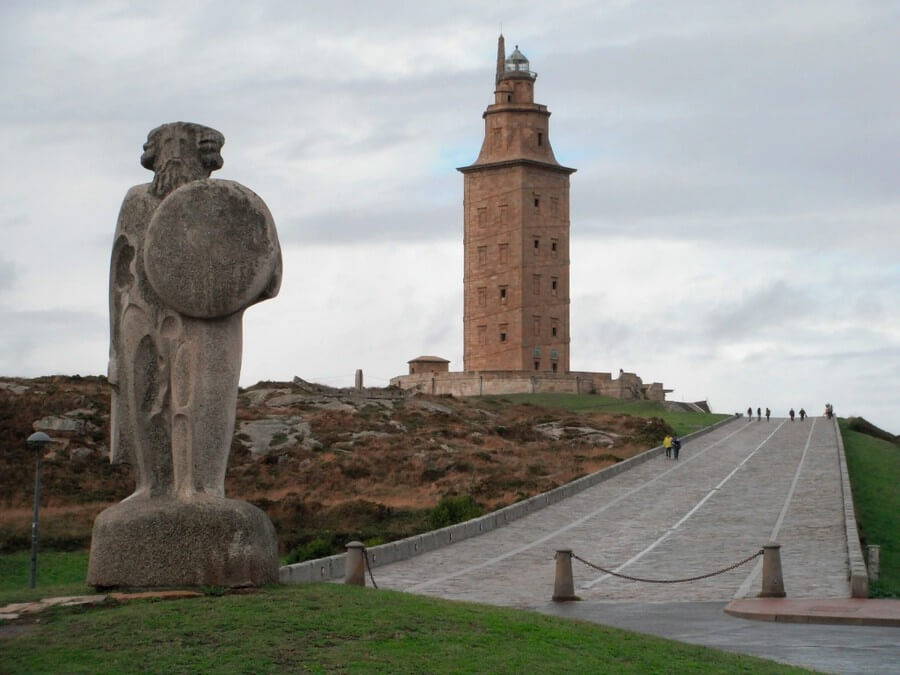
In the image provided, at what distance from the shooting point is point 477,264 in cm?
9038

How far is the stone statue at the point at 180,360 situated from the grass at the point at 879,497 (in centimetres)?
1099

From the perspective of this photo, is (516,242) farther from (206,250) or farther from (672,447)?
(206,250)

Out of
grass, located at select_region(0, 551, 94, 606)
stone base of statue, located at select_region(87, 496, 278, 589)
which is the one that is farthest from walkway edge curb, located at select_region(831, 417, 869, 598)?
grass, located at select_region(0, 551, 94, 606)

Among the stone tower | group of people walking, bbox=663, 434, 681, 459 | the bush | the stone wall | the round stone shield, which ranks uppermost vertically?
the stone tower

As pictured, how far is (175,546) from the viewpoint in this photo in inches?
421

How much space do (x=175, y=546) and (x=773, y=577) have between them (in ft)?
32.2

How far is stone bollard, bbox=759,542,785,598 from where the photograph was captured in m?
18.2

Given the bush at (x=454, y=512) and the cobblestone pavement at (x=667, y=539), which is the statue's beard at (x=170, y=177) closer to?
the cobblestone pavement at (x=667, y=539)

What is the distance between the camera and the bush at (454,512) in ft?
101

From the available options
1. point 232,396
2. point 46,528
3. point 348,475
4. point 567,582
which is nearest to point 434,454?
point 348,475

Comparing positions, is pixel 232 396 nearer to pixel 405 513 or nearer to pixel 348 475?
pixel 405 513

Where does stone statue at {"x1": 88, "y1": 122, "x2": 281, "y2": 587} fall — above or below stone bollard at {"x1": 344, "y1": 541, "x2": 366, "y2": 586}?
→ above

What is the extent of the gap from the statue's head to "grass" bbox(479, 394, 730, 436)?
53815mm

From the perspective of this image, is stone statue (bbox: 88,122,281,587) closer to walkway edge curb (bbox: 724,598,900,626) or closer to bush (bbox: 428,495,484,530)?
walkway edge curb (bbox: 724,598,900,626)
